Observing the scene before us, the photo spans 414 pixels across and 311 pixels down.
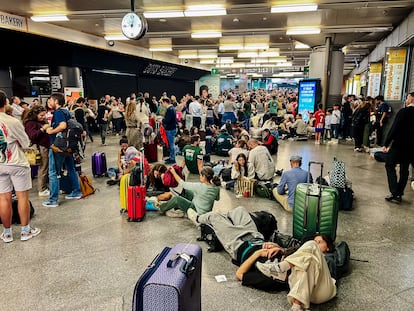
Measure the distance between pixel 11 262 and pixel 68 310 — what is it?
1.18m

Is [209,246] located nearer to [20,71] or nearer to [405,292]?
[405,292]

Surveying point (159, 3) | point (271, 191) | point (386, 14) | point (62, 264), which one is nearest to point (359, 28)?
point (386, 14)

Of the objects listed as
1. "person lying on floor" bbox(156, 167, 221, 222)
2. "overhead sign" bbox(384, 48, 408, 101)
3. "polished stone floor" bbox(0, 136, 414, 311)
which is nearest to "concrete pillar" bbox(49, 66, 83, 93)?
"polished stone floor" bbox(0, 136, 414, 311)

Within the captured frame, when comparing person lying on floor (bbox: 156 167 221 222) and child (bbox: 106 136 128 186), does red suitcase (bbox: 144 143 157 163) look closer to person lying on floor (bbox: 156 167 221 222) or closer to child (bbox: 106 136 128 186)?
child (bbox: 106 136 128 186)

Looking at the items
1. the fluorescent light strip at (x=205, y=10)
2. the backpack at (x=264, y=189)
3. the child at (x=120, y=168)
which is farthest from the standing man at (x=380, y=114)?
the child at (x=120, y=168)

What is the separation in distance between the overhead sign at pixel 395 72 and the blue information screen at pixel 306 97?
412 cm

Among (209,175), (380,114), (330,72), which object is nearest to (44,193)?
(209,175)

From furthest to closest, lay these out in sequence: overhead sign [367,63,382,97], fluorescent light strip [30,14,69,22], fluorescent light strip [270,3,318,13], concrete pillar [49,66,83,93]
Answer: overhead sign [367,63,382,97], concrete pillar [49,66,83,93], fluorescent light strip [30,14,69,22], fluorescent light strip [270,3,318,13]

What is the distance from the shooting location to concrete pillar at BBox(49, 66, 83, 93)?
40.2 ft

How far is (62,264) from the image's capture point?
328 cm

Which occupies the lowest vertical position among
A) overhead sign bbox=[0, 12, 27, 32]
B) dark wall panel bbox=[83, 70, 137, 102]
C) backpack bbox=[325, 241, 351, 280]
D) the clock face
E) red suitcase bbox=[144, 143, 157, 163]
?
backpack bbox=[325, 241, 351, 280]

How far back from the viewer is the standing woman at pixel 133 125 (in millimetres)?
7363

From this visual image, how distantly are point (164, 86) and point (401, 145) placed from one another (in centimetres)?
1772

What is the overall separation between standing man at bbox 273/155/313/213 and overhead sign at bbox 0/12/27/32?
936cm
